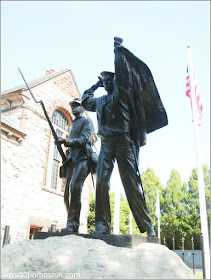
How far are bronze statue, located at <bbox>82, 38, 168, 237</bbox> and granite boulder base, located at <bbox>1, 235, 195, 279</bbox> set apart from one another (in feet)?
2.86

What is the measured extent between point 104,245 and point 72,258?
442 millimetres

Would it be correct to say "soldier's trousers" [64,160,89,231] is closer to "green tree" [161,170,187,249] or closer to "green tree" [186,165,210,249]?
"green tree" [186,165,210,249]

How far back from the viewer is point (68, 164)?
505 centimetres

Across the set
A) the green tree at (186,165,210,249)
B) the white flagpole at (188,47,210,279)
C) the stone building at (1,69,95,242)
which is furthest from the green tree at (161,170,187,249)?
the white flagpole at (188,47,210,279)

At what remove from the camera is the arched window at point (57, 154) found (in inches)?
701

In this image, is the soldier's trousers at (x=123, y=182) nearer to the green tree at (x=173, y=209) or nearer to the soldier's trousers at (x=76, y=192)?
the soldier's trousers at (x=76, y=192)

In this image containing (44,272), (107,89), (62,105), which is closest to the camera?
(44,272)

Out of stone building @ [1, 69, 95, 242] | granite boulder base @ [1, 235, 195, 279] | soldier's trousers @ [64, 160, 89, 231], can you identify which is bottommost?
granite boulder base @ [1, 235, 195, 279]

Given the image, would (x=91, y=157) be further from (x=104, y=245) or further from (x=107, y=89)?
(x=104, y=245)

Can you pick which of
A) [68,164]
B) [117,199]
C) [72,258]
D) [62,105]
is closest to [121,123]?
[68,164]

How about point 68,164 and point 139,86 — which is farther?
point 68,164

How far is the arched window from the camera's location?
17797mm

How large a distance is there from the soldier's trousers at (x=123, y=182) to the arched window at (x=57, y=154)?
1359cm

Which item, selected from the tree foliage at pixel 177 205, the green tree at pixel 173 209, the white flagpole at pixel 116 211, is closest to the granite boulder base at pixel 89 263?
the white flagpole at pixel 116 211
